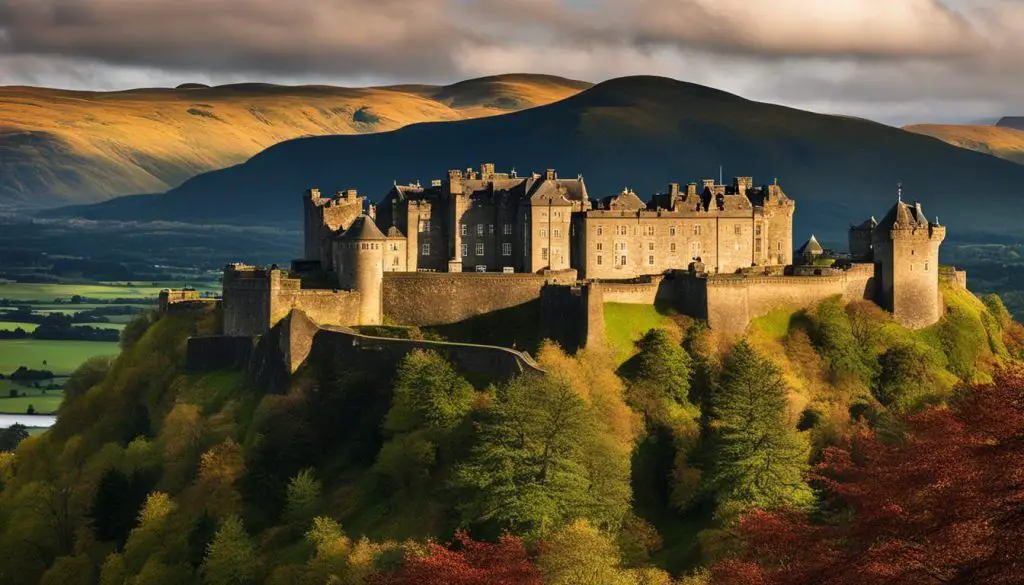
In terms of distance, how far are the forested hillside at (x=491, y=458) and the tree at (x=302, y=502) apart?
116mm

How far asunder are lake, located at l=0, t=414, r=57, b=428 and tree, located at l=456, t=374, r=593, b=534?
317 feet

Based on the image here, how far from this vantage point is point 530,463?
7556cm

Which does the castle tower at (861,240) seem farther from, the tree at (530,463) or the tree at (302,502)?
the tree at (302,502)

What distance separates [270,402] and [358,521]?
13326 millimetres

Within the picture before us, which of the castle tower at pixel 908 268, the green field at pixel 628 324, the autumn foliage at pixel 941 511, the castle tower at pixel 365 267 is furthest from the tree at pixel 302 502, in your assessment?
the autumn foliage at pixel 941 511

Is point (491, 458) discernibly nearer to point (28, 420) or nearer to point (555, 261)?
point (555, 261)

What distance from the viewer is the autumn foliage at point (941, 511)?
120 ft

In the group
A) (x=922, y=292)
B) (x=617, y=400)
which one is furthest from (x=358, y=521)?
(x=922, y=292)

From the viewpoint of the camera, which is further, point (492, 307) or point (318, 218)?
point (318, 218)

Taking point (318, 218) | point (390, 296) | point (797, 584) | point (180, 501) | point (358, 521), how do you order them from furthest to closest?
point (318, 218) < point (390, 296) < point (180, 501) < point (358, 521) < point (797, 584)

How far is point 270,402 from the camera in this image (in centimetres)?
9169

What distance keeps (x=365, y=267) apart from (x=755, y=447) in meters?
28.8

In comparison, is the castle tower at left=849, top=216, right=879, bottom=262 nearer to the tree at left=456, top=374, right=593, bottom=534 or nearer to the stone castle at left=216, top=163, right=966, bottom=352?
the stone castle at left=216, top=163, right=966, bottom=352

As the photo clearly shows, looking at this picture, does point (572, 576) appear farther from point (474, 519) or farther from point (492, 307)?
point (492, 307)
